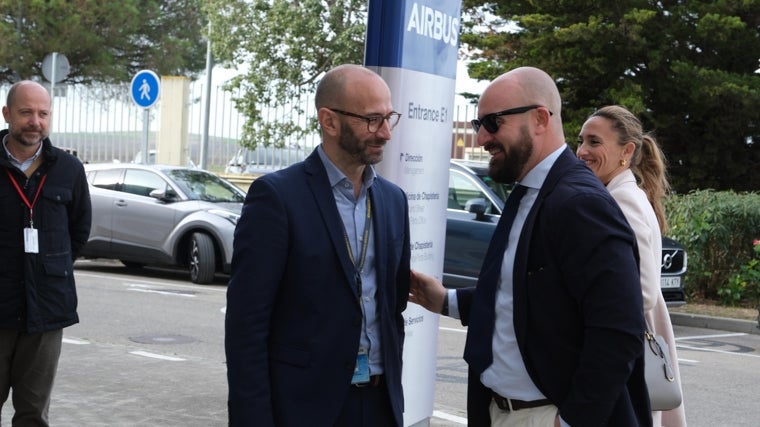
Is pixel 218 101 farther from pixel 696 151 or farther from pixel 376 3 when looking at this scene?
pixel 376 3

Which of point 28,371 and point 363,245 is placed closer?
point 363,245

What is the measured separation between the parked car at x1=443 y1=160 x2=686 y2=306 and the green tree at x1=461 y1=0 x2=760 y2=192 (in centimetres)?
792

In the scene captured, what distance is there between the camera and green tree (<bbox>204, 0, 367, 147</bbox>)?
89.7 ft

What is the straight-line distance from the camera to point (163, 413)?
6992 millimetres

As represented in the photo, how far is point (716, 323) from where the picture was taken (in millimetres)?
13555

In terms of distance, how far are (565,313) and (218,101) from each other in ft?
76.1

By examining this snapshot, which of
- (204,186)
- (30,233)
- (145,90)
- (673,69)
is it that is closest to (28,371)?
(30,233)

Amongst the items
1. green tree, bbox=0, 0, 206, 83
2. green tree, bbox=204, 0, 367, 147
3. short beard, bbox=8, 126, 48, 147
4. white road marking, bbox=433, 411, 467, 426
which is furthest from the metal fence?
short beard, bbox=8, 126, 48, 147

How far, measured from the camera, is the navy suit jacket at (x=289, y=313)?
321 cm

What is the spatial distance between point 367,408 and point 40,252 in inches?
86.1

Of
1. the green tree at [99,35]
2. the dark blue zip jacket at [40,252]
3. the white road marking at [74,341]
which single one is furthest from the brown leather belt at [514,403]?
the green tree at [99,35]

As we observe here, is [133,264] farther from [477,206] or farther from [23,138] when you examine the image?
[23,138]

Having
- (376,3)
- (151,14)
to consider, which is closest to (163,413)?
(376,3)

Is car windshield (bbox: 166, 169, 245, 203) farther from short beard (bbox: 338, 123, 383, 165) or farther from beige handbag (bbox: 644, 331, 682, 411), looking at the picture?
short beard (bbox: 338, 123, 383, 165)
